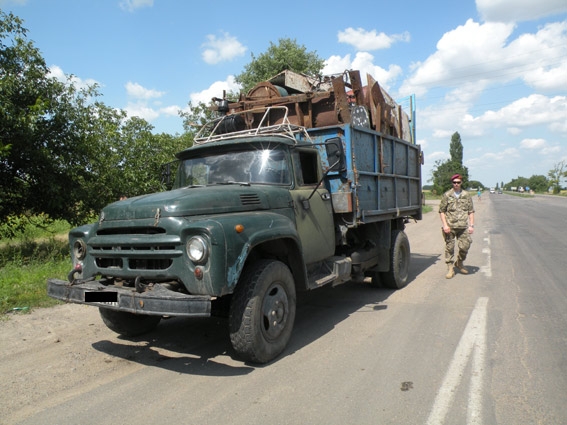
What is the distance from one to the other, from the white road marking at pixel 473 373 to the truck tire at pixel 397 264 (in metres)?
1.81

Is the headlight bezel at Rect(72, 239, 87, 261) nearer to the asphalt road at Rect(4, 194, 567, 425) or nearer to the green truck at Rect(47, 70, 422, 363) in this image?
the green truck at Rect(47, 70, 422, 363)

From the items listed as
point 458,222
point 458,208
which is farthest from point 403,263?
point 458,208

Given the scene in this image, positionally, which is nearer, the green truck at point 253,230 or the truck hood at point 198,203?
the green truck at point 253,230

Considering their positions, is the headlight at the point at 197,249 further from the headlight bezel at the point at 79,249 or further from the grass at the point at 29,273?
the grass at the point at 29,273

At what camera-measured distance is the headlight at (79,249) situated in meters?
4.25

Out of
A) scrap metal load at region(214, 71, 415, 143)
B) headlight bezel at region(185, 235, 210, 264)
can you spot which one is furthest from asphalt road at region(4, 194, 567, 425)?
scrap metal load at region(214, 71, 415, 143)

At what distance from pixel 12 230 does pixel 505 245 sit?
13.3 meters

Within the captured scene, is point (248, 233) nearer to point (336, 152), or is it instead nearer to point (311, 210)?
point (311, 210)

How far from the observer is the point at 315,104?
21.1ft

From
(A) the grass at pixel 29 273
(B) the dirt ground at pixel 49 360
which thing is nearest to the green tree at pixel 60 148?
(A) the grass at pixel 29 273

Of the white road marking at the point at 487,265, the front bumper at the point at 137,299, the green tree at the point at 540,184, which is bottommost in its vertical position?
the white road marking at the point at 487,265

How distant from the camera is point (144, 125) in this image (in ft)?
40.5

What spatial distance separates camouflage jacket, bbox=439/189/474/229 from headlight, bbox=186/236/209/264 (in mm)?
5870

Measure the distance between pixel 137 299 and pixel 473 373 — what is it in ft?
9.62
